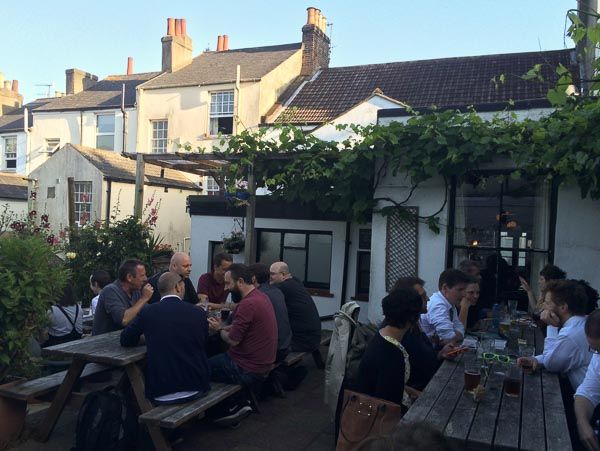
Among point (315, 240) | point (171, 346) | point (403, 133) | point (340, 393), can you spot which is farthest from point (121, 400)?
point (315, 240)

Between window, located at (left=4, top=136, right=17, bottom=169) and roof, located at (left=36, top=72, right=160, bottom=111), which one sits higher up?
roof, located at (left=36, top=72, right=160, bottom=111)

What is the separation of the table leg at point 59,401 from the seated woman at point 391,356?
7.97 feet

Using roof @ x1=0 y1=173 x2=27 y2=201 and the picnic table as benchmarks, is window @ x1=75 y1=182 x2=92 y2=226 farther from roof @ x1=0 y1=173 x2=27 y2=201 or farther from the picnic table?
the picnic table

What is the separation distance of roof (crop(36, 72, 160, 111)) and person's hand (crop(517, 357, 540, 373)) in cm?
2075

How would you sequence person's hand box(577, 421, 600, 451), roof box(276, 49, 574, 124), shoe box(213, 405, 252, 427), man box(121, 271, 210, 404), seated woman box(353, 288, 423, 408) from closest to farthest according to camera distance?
person's hand box(577, 421, 600, 451) < seated woman box(353, 288, 423, 408) < man box(121, 271, 210, 404) < shoe box(213, 405, 252, 427) < roof box(276, 49, 574, 124)

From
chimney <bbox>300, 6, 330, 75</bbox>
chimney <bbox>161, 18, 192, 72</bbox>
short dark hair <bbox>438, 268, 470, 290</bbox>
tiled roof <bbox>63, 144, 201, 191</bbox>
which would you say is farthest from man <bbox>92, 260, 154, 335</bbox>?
chimney <bbox>161, 18, 192, 72</bbox>

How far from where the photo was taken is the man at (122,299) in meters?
5.12

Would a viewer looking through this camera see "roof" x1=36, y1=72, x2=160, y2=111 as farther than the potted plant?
Yes

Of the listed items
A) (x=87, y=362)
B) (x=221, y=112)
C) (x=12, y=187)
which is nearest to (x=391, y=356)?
(x=87, y=362)

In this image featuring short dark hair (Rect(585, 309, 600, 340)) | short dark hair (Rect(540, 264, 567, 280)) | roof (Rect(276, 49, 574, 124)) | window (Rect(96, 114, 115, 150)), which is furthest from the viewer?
window (Rect(96, 114, 115, 150))

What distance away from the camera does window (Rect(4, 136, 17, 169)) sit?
24922 mm

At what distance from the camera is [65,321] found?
554 centimetres

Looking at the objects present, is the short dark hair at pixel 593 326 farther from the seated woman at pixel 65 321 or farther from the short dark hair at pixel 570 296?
the seated woman at pixel 65 321

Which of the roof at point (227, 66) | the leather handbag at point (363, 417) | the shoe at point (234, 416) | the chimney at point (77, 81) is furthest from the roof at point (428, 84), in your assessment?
the chimney at point (77, 81)
